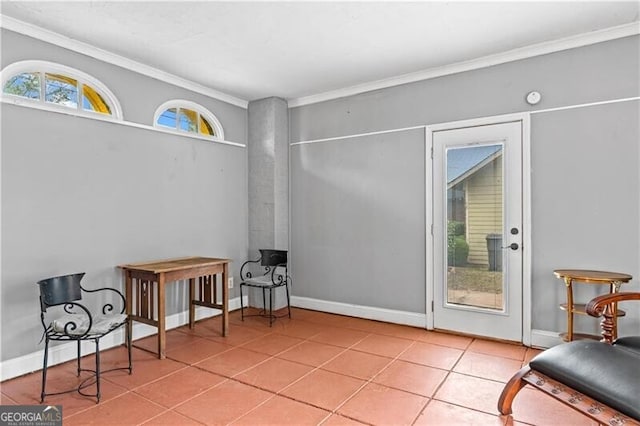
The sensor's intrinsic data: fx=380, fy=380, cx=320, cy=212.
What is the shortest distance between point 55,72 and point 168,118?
1.06 meters

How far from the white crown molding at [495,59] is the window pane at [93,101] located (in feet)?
7.14

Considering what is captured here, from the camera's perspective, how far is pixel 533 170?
333 cm

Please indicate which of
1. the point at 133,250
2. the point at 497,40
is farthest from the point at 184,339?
the point at 497,40

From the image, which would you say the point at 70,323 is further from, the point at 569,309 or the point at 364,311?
the point at 569,309

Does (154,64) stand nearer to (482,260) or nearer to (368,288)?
(368,288)

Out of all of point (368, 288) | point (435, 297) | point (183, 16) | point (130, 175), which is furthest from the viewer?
point (368, 288)

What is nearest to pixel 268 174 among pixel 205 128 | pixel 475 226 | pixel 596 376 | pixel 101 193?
pixel 205 128

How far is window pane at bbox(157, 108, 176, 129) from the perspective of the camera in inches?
152

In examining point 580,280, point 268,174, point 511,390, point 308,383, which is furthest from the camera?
point 268,174

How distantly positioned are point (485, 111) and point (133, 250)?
3.54 metres

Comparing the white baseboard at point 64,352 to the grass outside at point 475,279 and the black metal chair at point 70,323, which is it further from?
the grass outside at point 475,279

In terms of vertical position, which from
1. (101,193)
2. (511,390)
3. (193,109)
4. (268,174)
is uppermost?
(193,109)

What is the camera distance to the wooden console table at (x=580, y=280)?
2.75m

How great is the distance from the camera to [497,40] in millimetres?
3172
